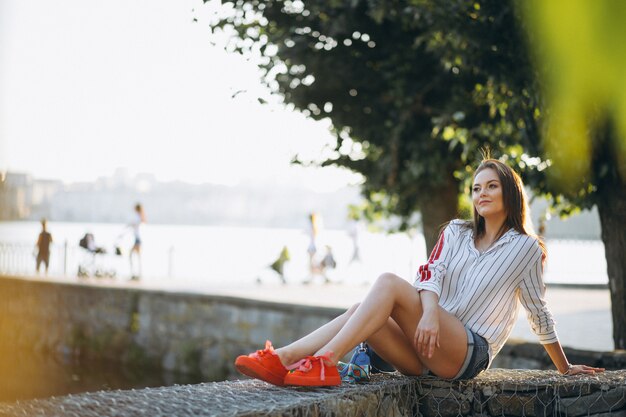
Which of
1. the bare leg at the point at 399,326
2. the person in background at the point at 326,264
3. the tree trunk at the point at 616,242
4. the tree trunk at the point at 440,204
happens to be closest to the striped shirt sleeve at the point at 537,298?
the bare leg at the point at 399,326

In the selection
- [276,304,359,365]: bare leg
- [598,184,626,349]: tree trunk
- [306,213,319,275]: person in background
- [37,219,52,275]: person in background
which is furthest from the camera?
[306,213,319,275]: person in background

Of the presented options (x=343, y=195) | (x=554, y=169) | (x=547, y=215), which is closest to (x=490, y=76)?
(x=554, y=169)

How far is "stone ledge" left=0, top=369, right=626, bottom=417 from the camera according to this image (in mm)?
3418

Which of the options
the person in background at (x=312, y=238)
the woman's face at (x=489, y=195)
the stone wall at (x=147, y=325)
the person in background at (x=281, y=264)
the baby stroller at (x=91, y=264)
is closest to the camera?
the woman's face at (x=489, y=195)

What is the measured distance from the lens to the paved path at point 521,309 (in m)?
10.5

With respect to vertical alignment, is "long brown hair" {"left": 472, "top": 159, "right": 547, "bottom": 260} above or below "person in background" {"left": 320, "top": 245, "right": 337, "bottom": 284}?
above

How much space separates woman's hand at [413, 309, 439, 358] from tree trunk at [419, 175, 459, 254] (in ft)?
24.5

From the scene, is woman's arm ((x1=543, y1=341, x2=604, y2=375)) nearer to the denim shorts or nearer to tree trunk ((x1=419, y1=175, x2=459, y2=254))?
the denim shorts

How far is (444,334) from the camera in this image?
412cm

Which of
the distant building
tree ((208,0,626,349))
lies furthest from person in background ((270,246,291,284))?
the distant building

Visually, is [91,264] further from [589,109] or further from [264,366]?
[264,366]

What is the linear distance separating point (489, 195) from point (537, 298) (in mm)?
545

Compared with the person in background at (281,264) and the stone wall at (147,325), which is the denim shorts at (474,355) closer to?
the stone wall at (147,325)

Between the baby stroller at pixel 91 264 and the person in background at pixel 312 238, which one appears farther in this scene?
the person in background at pixel 312 238
